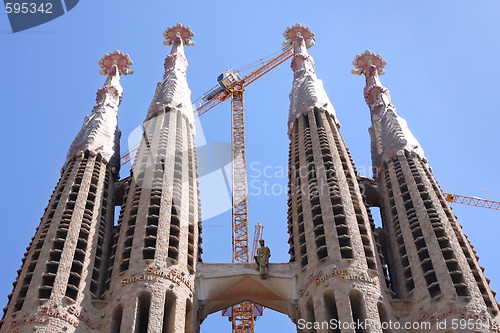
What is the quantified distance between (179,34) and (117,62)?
257 inches

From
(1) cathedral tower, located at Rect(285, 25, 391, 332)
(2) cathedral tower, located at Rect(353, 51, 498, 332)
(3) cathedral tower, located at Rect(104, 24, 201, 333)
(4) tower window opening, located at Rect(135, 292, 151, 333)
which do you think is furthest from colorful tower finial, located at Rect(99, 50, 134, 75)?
(4) tower window opening, located at Rect(135, 292, 151, 333)

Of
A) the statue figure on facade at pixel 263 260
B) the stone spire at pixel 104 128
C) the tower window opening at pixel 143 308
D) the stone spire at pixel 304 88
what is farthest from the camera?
the stone spire at pixel 304 88

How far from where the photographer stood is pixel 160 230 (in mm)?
48000

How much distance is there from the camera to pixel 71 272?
148 ft

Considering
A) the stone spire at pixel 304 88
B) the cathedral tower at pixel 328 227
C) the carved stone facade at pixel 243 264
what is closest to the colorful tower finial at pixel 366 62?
the stone spire at pixel 304 88

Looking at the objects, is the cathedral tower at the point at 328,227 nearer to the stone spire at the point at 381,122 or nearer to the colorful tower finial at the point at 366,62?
the stone spire at the point at 381,122

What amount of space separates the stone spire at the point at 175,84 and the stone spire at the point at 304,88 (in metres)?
7.80

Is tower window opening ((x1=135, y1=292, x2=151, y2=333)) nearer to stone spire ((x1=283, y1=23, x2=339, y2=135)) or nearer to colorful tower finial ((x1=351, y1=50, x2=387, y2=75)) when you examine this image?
stone spire ((x1=283, y1=23, x2=339, y2=135))

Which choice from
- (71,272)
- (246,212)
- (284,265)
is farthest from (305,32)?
(71,272)

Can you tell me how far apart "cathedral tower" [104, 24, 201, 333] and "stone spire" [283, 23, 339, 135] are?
7883 mm

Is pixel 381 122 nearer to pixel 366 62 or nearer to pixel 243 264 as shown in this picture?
pixel 366 62

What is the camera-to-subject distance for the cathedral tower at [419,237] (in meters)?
43.1

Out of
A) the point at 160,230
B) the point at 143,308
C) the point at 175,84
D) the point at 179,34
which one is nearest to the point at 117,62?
the point at 179,34

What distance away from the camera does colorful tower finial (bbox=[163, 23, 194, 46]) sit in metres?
76.0
